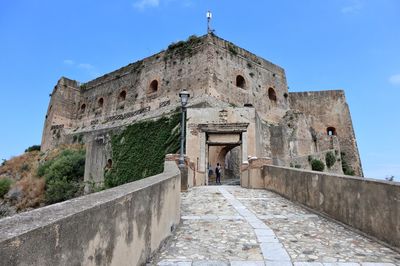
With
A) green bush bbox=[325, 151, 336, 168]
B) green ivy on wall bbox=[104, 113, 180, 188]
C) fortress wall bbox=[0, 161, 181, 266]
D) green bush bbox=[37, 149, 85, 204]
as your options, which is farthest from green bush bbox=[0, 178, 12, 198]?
green bush bbox=[325, 151, 336, 168]

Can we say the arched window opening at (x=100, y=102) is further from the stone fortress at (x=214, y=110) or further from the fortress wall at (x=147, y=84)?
the fortress wall at (x=147, y=84)

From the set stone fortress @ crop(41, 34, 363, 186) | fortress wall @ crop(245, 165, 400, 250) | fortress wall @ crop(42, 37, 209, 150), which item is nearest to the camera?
fortress wall @ crop(245, 165, 400, 250)

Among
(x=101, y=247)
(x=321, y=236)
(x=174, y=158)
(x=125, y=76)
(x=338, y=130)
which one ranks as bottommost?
(x=321, y=236)

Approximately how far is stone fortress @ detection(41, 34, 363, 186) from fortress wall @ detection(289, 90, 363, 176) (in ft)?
0.33

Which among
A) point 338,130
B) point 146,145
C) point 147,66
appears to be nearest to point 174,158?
point 146,145

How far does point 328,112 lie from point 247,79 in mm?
12496

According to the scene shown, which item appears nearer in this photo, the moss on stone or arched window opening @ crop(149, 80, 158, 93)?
the moss on stone

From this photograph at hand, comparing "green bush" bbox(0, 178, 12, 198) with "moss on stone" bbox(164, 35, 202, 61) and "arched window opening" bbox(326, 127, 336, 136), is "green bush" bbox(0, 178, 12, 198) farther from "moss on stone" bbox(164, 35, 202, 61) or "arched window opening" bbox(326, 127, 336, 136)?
"arched window opening" bbox(326, 127, 336, 136)

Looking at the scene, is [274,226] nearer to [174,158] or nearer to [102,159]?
[174,158]

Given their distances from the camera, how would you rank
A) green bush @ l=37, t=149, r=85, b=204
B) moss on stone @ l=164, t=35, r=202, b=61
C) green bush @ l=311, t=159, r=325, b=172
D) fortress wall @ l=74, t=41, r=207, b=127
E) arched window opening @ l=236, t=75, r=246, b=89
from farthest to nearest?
arched window opening @ l=236, t=75, r=246, b=89 → moss on stone @ l=164, t=35, r=202, b=61 → fortress wall @ l=74, t=41, r=207, b=127 → green bush @ l=37, t=149, r=85, b=204 → green bush @ l=311, t=159, r=325, b=172

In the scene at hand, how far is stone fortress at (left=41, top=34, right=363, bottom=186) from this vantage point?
15539 mm

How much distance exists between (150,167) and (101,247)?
15.5 metres

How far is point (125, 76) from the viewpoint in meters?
28.6

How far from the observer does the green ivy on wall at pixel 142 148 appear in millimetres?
17544
